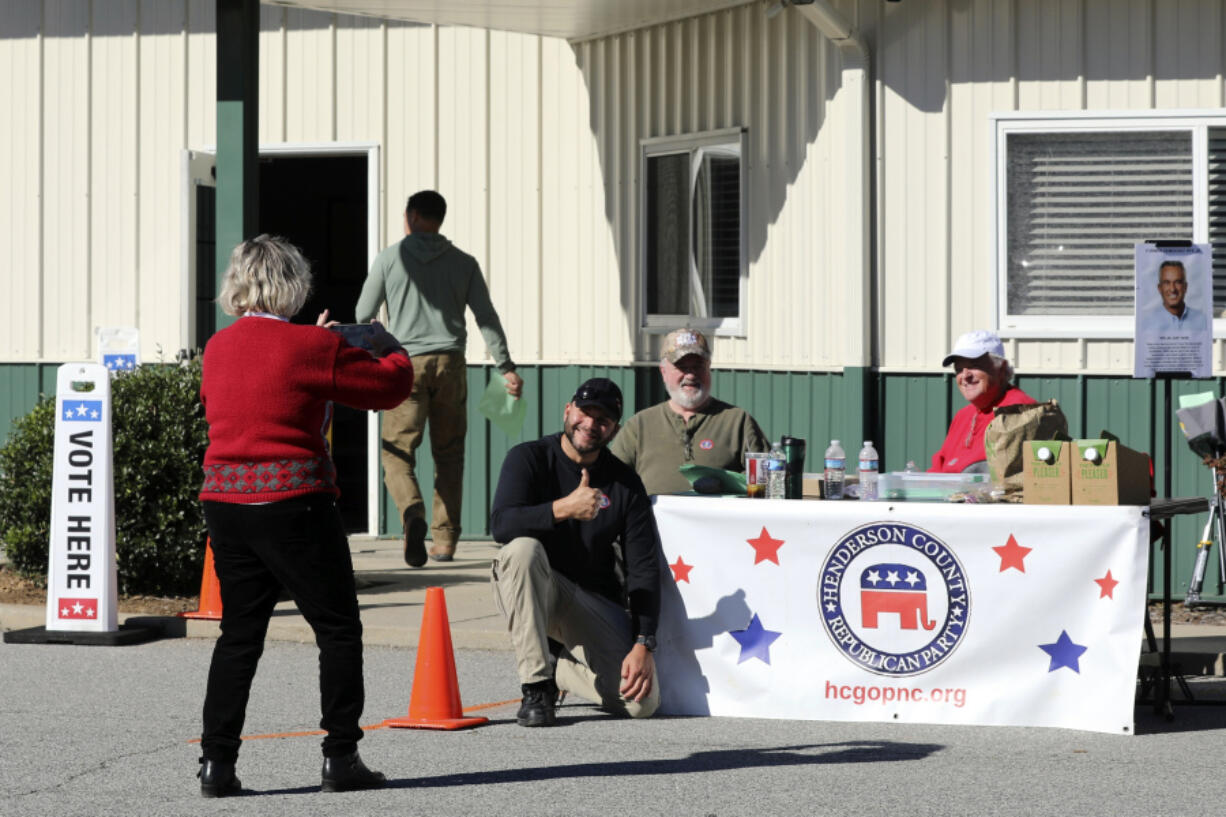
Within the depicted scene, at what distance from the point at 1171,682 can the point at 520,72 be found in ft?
21.3

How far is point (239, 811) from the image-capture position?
235 inches

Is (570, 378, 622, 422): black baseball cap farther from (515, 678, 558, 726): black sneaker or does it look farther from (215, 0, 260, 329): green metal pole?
(215, 0, 260, 329): green metal pole

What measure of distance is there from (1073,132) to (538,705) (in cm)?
497

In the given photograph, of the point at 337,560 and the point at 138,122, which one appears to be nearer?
the point at 337,560

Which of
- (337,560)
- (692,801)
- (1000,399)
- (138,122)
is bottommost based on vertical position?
(692,801)

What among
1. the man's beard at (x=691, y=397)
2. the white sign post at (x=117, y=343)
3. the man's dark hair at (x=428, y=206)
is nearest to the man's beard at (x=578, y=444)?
the man's beard at (x=691, y=397)

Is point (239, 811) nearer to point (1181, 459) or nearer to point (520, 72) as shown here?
point (1181, 459)

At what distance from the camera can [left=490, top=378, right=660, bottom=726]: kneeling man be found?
740 centimetres

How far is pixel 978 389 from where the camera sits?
Result: 868 cm

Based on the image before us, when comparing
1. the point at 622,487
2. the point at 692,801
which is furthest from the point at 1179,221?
the point at 692,801

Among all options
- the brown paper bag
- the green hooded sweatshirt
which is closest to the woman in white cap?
the brown paper bag

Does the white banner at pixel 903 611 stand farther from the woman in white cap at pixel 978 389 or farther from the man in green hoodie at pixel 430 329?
the man in green hoodie at pixel 430 329

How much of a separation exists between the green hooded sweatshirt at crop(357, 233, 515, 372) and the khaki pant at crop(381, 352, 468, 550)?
0.14 m

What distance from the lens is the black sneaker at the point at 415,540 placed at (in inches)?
432
